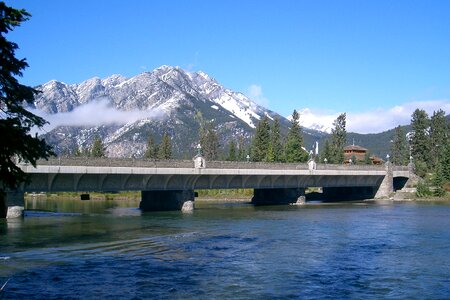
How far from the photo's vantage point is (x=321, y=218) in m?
66.9

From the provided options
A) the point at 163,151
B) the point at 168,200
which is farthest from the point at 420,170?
the point at 163,151

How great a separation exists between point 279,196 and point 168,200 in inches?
1165

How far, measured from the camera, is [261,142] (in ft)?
486

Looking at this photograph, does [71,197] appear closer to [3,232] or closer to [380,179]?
[380,179]

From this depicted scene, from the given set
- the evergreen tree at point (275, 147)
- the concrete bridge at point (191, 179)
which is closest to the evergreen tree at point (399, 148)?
the evergreen tree at point (275, 147)

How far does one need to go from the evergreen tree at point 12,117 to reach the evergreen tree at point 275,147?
125286mm

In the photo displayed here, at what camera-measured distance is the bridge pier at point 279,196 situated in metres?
103

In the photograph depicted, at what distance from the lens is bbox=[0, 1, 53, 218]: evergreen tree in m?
16.1

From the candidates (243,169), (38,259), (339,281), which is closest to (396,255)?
(339,281)

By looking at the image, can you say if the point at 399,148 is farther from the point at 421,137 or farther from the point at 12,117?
the point at 12,117

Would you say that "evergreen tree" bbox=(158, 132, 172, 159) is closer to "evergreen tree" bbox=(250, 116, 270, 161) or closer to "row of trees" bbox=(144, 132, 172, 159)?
"row of trees" bbox=(144, 132, 172, 159)

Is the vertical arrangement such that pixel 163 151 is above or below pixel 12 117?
above

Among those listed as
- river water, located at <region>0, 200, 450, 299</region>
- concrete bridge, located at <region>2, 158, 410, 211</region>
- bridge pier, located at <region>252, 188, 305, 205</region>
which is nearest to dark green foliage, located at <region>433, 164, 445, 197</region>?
concrete bridge, located at <region>2, 158, 410, 211</region>

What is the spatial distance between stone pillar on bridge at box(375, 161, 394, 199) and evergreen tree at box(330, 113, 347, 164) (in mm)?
35902
